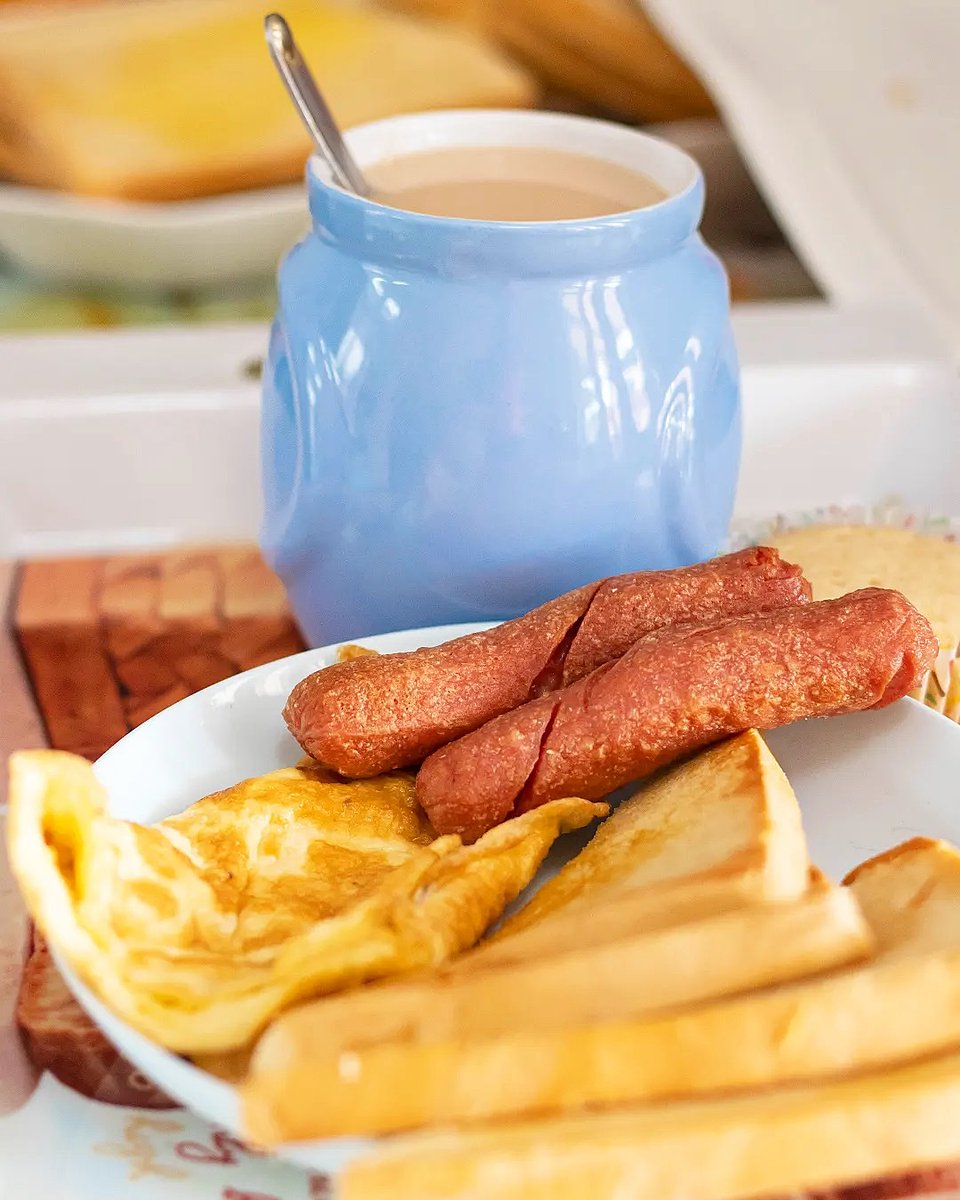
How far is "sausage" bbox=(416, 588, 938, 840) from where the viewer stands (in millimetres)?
712

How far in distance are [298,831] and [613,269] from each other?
370 mm

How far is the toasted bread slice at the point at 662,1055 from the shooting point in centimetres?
49

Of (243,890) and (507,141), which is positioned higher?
(507,141)

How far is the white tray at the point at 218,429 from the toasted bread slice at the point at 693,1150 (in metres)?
0.77

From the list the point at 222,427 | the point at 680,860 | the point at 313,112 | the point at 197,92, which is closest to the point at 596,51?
the point at 197,92

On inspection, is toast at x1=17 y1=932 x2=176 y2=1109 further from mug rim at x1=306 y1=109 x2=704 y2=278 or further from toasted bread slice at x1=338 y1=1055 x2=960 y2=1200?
mug rim at x1=306 y1=109 x2=704 y2=278

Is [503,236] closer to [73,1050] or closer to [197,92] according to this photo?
[73,1050]

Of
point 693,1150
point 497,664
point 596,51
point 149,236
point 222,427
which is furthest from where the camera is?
point 596,51

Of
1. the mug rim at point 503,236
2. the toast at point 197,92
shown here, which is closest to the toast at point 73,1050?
the mug rim at point 503,236

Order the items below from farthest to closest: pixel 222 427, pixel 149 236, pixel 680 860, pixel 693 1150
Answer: pixel 149 236 → pixel 222 427 → pixel 680 860 → pixel 693 1150

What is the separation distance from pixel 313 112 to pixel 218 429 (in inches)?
16.6

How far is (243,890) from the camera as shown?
66cm

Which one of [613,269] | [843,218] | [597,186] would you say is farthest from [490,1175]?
[843,218]

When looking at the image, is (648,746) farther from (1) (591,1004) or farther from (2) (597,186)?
(2) (597,186)
